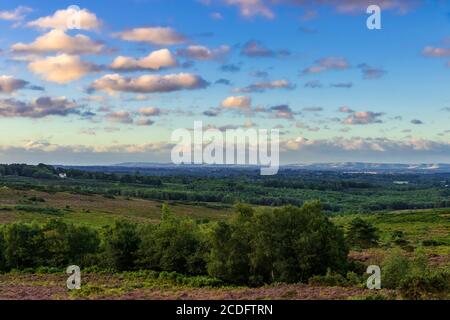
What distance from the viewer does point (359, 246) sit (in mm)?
78750

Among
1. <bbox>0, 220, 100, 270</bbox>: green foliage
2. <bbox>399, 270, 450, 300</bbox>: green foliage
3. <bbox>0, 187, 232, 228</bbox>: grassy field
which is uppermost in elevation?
<bbox>399, 270, 450, 300</bbox>: green foliage

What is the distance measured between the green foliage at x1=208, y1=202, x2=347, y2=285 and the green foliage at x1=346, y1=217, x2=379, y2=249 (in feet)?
115

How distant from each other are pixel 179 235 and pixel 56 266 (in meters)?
16.4

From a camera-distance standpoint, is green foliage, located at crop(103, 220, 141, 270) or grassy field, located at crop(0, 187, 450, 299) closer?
grassy field, located at crop(0, 187, 450, 299)

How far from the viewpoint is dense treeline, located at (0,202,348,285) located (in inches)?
1763

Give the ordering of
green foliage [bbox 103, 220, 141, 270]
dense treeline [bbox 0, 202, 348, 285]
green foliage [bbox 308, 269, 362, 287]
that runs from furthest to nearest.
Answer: green foliage [bbox 103, 220, 141, 270] < dense treeline [bbox 0, 202, 348, 285] < green foliage [bbox 308, 269, 362, 287]

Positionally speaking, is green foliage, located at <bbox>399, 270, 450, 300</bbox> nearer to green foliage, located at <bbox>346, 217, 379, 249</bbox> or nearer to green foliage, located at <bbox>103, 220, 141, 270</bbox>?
green foliage, located at <bbox>103, 220, 141, 270</bbox>

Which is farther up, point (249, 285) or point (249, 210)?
point (249, 210)

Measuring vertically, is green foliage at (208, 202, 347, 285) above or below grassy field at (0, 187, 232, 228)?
above

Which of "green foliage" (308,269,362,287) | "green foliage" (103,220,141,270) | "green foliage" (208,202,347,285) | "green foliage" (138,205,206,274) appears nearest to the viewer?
"green foliage" (308,269,362,287)

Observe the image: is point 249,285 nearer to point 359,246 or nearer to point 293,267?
point 293,267

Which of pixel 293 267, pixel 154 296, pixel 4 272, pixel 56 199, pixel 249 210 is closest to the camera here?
pixel 154 296

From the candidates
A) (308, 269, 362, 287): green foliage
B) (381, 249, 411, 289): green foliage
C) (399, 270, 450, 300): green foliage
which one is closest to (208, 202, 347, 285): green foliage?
(308, 269, 362, 287): green foliage
